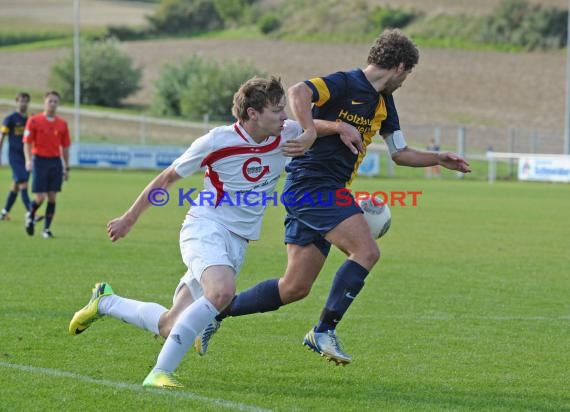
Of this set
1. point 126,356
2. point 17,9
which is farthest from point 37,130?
point 17,9

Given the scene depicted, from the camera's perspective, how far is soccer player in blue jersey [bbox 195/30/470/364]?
21.1 feet

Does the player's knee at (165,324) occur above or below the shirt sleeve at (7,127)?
above

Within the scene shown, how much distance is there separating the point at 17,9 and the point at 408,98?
→ 1719 inches

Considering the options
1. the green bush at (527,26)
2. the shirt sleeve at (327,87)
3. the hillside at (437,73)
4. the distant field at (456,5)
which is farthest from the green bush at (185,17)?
the shirt sleeve at (327,87)

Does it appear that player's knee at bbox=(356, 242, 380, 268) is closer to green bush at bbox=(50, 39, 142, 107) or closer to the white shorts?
the white shorts

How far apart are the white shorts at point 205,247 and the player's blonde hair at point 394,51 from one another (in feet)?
4.84

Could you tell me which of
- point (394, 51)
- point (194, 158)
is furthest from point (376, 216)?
point (194, 158)

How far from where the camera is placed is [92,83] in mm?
61000

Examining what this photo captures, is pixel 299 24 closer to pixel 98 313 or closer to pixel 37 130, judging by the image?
pixel 37 130

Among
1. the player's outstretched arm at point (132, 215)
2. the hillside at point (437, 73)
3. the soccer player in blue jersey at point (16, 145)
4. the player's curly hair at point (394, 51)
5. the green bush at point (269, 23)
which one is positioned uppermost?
the player's curly hair at point (394, 51)

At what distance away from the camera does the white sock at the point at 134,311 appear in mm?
6293

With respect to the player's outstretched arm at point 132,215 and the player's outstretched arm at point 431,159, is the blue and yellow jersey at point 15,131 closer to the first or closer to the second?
the player's outstretched arm at point 431,159

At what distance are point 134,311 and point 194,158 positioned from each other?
3.57 ft

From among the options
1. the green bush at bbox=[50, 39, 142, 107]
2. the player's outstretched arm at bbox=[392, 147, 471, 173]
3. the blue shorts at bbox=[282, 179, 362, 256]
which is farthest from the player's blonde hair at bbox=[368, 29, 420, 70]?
the green bush at bbox=[50, 39, 142, 107]
